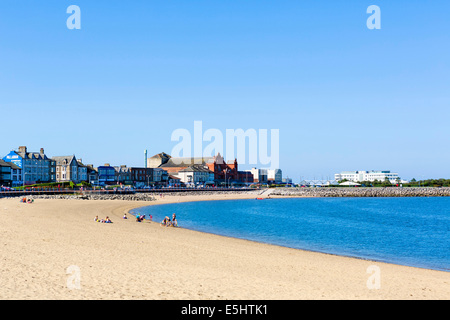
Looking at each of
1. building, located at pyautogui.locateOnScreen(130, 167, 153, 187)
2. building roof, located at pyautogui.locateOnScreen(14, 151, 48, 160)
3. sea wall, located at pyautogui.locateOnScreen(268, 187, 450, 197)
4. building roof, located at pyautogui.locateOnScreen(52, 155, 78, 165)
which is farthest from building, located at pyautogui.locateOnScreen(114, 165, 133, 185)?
sea wall, located at pyautogui.locateOnScreen(268, 187, 450, 197)

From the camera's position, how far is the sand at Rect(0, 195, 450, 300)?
12898 millimetres

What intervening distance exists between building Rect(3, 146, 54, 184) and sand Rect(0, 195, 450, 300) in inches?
3891

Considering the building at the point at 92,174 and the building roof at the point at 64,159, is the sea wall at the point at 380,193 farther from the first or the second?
the building roof at the point at 64,159

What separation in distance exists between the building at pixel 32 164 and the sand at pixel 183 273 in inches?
3891

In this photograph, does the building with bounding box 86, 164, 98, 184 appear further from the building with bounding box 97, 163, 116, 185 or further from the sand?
the sand

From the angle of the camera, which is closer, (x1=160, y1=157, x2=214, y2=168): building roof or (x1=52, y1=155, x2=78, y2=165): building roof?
(x1=52, y1=155, x2=78, y2=165): building roof

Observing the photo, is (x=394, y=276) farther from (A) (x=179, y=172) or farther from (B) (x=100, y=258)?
(A) (x=179, y=172)

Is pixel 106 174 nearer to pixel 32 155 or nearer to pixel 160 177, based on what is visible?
pixel 160 177

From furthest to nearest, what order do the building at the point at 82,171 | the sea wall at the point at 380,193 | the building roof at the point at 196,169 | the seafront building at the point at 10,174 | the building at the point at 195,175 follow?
the building roof at the point at 196,169 < the building at the point at 195,175 < the sea wall at the point at 380,193 < the building at the point at 82,171 < the seafront building at the point at 10,174

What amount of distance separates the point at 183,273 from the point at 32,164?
115614 mm

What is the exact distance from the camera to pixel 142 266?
17.0 metres

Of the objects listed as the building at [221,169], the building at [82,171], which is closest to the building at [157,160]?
the building at [221,169]

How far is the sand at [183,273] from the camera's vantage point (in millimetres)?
12898
